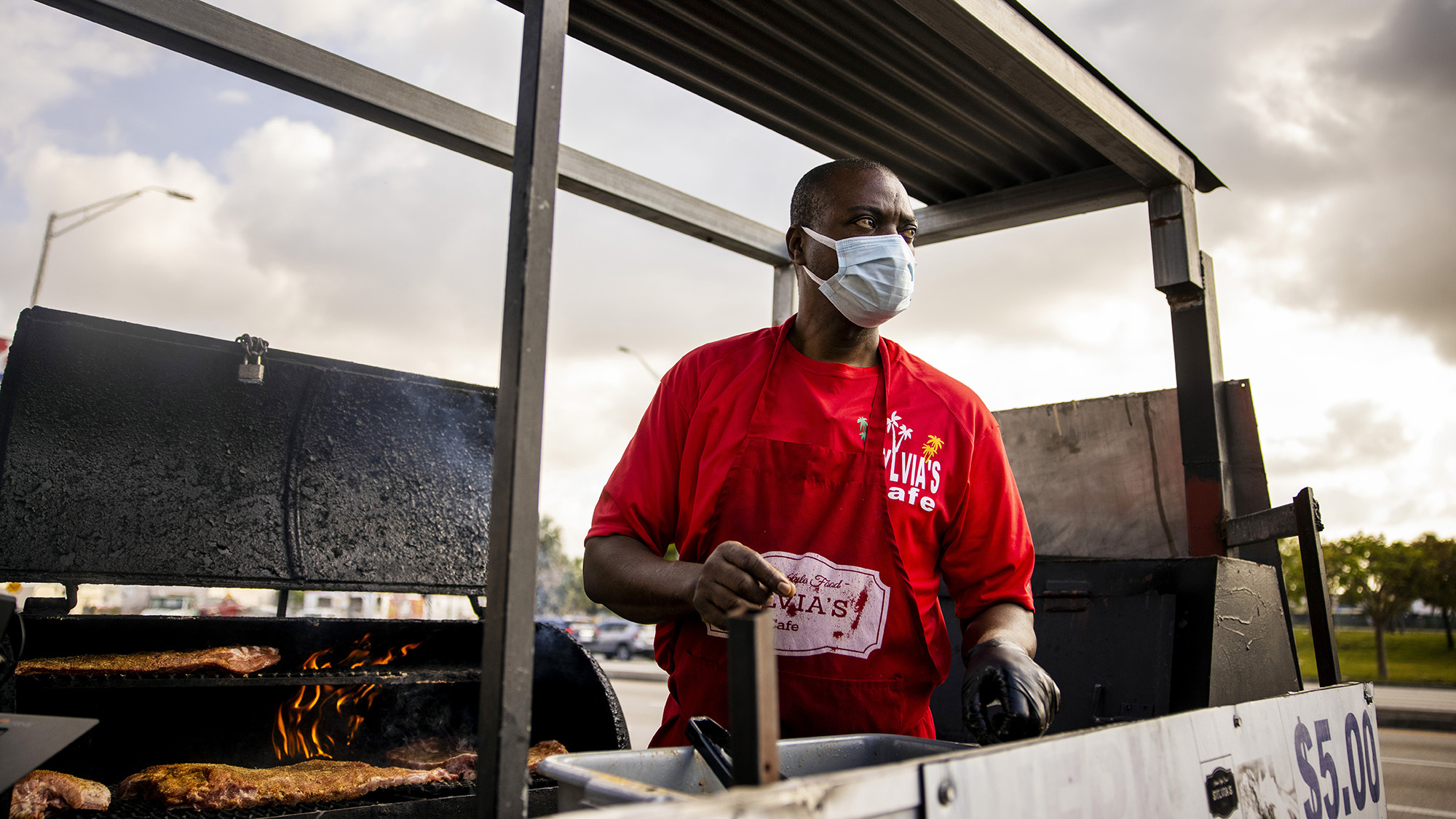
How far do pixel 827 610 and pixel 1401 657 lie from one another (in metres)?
54.0

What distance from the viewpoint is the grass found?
1290 inches

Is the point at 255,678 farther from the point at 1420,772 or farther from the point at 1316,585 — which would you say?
the point at 1420,772

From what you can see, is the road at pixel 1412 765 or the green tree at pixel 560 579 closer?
the road at pixel 1412 765

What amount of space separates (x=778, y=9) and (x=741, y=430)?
1.49 meters

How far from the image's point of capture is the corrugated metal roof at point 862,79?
2.77 m

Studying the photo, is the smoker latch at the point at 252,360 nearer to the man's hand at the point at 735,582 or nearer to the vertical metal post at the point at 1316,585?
the man's hand at the point at 735,582

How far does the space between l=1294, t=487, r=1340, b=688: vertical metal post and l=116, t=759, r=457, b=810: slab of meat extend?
292 centimetres

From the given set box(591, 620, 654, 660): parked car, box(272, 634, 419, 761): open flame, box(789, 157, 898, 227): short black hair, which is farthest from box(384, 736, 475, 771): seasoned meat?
box(591, 620, 654, 660): parked car

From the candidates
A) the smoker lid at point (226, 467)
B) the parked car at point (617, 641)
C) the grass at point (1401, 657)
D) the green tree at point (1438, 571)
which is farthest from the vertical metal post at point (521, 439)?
the green tree at point (1438, 571)

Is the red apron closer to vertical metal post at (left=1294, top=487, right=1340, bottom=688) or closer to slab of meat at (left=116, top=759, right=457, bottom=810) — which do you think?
vertical metal post at (left=1294, top=487, right=1340, bottom=688)

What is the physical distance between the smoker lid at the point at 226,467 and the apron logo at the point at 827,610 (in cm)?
147

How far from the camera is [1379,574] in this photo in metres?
34.4

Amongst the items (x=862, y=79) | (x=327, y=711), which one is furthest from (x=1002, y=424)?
(x=327, y=711)

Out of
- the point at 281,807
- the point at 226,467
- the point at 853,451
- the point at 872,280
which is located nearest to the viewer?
the point at 853,451
